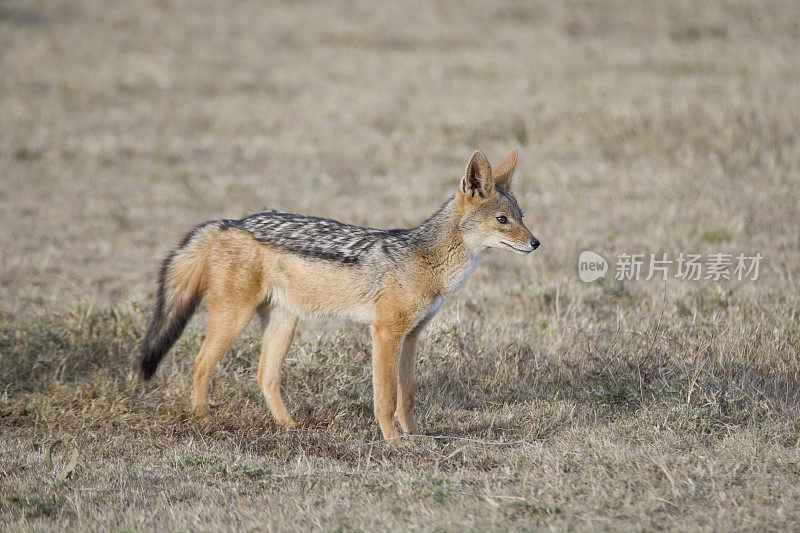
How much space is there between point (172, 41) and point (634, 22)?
13.8 meters

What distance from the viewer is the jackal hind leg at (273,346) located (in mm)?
6441

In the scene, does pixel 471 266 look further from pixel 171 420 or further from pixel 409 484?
pixel 171 420

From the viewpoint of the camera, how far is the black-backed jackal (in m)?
5.83

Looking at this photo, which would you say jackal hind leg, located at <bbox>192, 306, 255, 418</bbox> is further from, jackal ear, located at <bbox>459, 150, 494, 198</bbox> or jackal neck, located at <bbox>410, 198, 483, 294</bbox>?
jackal ear, located at <bbox>459, 150, 494, 198</bbox>

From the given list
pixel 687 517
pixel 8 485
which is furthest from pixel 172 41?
pixel 687 517

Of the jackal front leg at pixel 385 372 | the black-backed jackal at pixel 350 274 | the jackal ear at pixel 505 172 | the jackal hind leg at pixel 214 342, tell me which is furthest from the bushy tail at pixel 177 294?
the jackal ear at pixel 505 172

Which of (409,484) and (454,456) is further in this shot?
(454,456)

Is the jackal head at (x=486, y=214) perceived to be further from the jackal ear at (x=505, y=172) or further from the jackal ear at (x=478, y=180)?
the jackal ear at (x=505, y=172)

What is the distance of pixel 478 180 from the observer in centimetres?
596

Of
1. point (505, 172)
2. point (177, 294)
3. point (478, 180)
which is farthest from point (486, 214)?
point (177, 294)

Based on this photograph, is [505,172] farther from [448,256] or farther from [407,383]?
[407,383]

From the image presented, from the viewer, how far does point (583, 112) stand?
50.0 ft

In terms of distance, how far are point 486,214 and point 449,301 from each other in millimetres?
2514

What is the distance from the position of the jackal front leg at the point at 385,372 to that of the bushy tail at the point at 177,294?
1488mm
